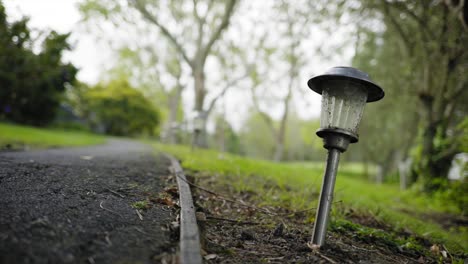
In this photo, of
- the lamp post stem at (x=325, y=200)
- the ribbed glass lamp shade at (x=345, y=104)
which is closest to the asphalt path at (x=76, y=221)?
the lamp post stem at (x=325, y=200)

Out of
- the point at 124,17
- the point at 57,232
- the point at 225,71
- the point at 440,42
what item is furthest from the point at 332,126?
the point at 225,71

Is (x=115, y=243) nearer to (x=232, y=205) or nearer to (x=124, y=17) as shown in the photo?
(x=232, y=205)

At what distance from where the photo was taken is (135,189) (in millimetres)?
2537

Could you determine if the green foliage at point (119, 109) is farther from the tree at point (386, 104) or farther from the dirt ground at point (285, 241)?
the dirt ground at point (285, 241)

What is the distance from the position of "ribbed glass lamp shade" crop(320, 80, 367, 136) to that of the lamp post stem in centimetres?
20

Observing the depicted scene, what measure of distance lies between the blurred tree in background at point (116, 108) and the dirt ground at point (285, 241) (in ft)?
81.9

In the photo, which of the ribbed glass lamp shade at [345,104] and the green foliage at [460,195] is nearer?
the ribbed glass lamp shade at [345,104]

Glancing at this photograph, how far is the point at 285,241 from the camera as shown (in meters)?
2.01

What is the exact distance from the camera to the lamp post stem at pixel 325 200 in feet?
6.24

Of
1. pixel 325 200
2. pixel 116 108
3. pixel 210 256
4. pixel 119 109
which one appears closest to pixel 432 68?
pixel 325 200

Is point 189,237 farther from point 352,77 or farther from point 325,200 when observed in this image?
point 352,77

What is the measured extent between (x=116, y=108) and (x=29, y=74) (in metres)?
16.3

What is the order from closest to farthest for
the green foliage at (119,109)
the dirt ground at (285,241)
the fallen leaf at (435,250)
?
the dirt ground at (285,241), the fallen leaf at (435,250), the green foliage at (119,109)

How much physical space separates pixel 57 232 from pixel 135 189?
3.79 ft
